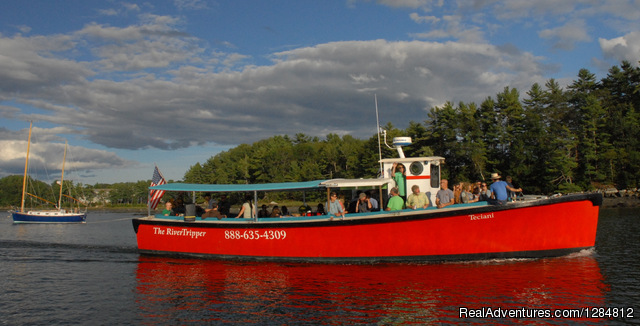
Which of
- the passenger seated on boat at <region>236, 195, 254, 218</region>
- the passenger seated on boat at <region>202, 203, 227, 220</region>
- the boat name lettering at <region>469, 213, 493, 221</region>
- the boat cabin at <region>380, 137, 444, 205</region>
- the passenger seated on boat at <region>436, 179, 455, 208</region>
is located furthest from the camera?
the passenger seated on boat at <region>202, 203, 227, 220</region>

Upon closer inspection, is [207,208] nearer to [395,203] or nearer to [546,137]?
[395,203]

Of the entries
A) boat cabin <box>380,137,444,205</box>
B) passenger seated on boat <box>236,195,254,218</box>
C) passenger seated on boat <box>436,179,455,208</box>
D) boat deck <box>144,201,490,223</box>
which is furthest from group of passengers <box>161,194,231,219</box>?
passenger seated on boat <box>436,179,455,208</box>

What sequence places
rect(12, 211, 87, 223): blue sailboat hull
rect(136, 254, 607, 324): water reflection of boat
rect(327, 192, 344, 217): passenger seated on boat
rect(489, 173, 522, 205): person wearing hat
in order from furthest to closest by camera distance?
rect(12, 211, 87, 223): blue sailboat hull
rect(327, 192, 344, 217): passenger seated on boat
rect(489, 173, 522, 205): person wearing hat
rect(136, 254, 607, 324): water reflection of boat

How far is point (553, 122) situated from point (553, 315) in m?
58.2

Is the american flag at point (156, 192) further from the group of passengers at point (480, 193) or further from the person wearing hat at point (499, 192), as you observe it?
the person wearing hat at point (499, 192)

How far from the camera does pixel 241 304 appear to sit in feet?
33.5

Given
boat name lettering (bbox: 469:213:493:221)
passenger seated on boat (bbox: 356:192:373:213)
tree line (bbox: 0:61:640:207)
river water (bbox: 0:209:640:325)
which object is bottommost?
river water (bbox: 0:209:640:325)

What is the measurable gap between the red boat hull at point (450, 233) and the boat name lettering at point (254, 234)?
Result: 4cm

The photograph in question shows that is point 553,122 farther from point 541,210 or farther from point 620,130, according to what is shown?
point 541,210

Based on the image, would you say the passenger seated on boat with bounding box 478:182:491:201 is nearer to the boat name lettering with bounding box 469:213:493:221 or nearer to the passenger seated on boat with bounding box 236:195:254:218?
the boat name lettering with bounding box 469:213:493:221

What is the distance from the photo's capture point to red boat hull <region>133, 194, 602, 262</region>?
41.4 ft

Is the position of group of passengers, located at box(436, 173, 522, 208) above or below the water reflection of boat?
above

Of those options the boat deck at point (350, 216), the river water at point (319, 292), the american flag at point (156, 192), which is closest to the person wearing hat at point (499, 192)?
the boat deck at point (350, 216)

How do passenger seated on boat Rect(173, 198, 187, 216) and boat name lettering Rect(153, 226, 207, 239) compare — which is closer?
boat name lettering Rect(153, 226, 207, 239)
